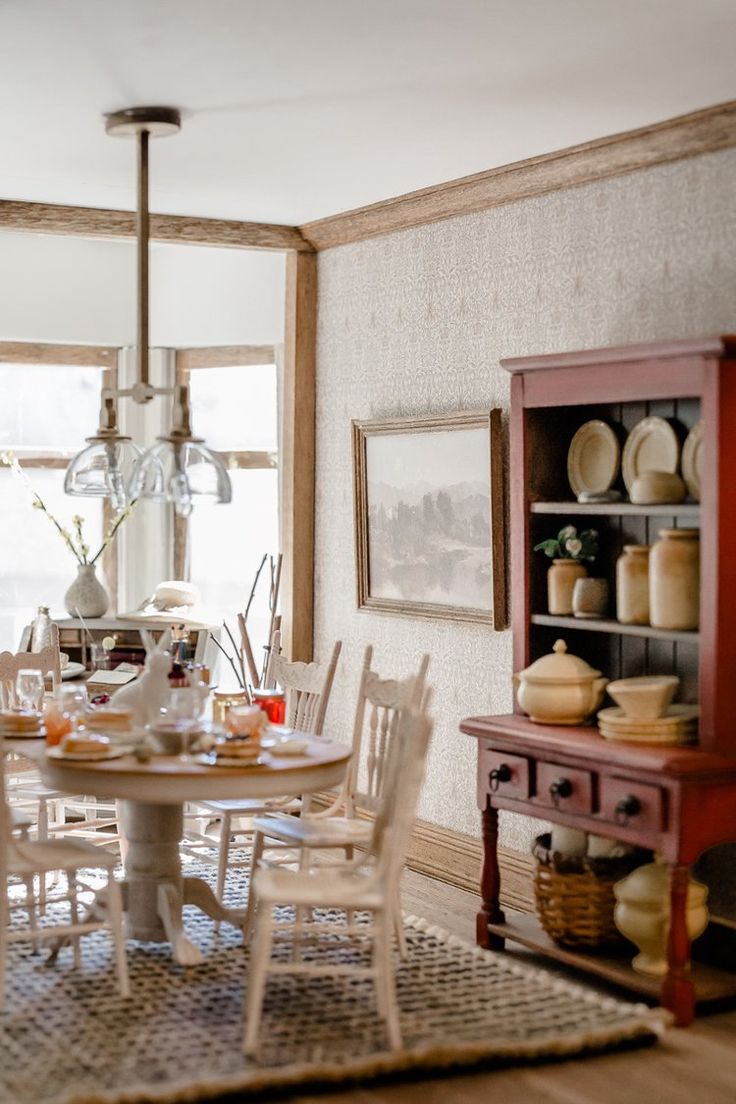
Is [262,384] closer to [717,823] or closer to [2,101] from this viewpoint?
[2,101]

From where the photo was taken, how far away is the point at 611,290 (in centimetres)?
493

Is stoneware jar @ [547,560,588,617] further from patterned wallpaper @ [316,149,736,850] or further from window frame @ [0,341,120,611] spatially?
window frame @ [0,341,120,611]

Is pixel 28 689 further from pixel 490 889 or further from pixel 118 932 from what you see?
pixel 490 889

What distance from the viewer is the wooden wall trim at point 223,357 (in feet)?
23.9

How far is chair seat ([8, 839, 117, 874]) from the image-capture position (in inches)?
160

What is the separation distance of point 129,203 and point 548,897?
11.0ft

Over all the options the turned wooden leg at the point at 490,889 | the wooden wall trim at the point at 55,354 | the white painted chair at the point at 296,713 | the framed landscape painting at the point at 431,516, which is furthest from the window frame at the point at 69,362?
the turned wooden leg at the point at 490,889

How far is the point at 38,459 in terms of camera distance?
730 cm

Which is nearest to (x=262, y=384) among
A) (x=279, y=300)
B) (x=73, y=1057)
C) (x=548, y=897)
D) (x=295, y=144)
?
(x=279, y=300)

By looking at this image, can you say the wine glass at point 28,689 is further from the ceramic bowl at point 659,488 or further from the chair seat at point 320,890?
the ceramic bowl at point 659,488

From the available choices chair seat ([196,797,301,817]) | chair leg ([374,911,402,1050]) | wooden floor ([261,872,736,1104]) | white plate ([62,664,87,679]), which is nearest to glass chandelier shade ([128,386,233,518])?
chair seat ([196,797,301,817])

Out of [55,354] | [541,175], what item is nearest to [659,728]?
[541,175]

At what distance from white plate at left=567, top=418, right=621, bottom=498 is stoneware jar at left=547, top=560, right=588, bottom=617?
0.23 metres

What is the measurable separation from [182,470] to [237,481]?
3.04 m
